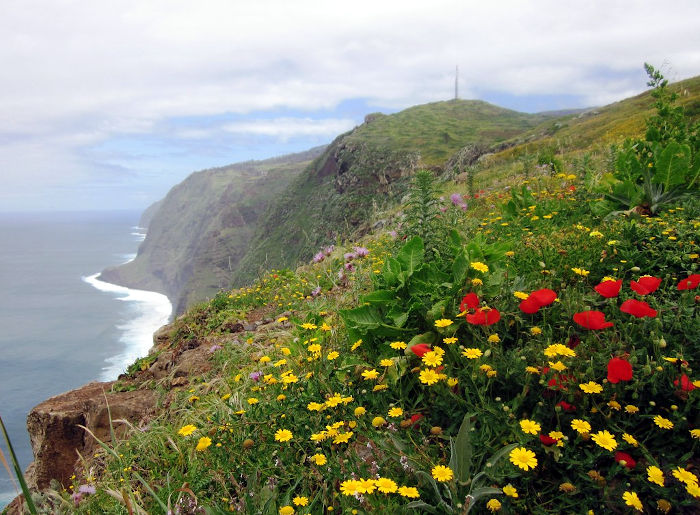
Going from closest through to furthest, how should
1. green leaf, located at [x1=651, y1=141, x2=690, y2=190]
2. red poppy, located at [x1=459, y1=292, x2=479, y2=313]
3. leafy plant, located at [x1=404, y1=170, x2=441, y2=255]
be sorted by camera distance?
red poppy, located at [x1=459, y1=292, x2=479, y2=313]
leafy plant, located at [x1=404, y1=170, x2=441, y2=255]
green leaf, located at [x1=651, y1=141, x2=690, y2=190]

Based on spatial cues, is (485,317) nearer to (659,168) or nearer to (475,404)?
(475,404)

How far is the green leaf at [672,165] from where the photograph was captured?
4.96m

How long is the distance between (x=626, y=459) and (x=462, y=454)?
0.80 meters

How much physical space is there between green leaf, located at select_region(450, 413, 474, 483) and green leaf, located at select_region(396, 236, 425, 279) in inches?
66.4

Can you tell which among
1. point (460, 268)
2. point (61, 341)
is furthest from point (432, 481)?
point (61, 341)

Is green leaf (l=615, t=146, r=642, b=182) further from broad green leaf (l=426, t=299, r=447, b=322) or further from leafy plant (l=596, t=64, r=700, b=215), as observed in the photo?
broad green leaf (l=426, t=299, r=447, b=322)

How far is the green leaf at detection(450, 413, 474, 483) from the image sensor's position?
87.4 inches

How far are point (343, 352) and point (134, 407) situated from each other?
3071 millimetres

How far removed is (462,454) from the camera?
7.39 ft

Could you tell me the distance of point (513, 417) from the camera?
2.38 metres

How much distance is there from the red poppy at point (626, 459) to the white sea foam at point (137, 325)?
82096 millimetres

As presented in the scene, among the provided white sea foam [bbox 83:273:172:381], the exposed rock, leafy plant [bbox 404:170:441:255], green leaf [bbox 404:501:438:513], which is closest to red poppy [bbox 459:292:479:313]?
green leaf [bbox 404:501:438:513]

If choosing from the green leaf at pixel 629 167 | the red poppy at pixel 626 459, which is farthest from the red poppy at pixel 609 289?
the green leaf at pixel 629 167

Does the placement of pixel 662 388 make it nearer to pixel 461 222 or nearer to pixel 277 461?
pixel 277 461
